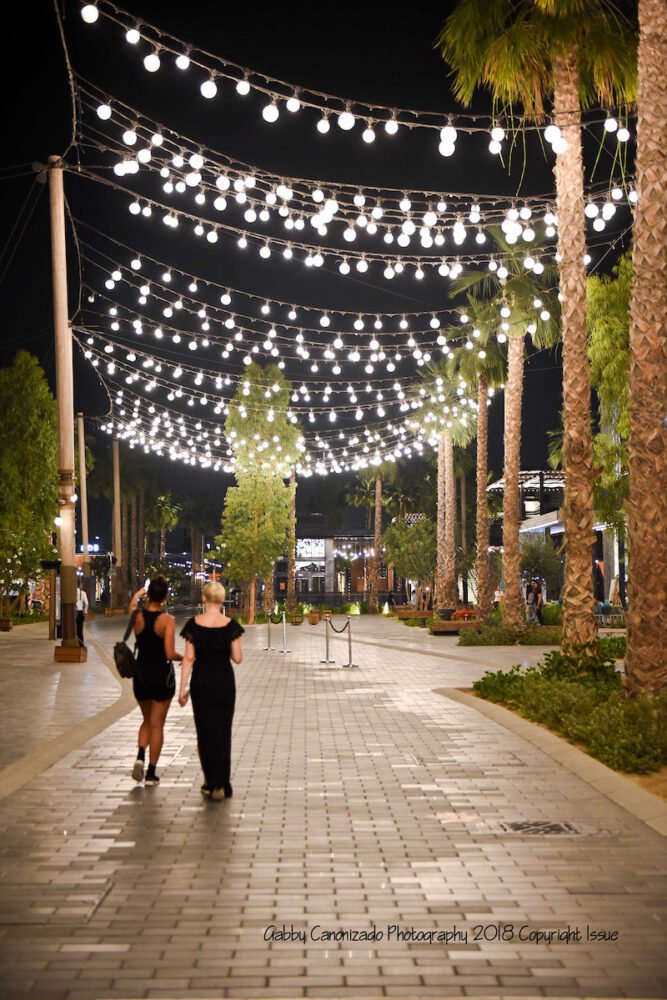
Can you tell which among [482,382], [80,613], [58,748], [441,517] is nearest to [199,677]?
[58,748]

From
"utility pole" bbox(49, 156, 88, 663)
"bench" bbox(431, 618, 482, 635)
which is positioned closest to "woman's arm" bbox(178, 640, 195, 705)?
"utility pole" bbox(49, 156, 88, 663)

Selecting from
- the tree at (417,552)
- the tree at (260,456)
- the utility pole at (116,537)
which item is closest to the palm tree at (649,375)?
the tree at (260,456)

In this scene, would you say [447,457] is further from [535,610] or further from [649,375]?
[649,375]

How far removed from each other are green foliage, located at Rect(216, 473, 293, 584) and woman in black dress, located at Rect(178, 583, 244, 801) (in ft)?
156

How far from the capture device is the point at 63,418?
2562cm

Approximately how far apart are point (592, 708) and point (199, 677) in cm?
584

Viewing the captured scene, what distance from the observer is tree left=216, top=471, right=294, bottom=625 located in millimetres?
57688

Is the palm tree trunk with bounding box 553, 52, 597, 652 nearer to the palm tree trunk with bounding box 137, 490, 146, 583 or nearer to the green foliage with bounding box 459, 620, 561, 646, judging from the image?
the green foliage with bounding box 459, 620, 561, 646

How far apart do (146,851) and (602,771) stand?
15.5 ft

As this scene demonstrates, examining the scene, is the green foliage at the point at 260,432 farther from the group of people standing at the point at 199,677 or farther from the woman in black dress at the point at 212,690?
the woman in black dress at the point at 212,690

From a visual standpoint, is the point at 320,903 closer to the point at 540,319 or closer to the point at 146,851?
the point at 146,851

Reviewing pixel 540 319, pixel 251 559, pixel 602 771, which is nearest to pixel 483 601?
pixel 540 319

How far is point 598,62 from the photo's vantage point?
17.8m

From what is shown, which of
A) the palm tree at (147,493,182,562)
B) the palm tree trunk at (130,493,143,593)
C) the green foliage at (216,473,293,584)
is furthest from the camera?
the palm tree at (147,493,182,562)
